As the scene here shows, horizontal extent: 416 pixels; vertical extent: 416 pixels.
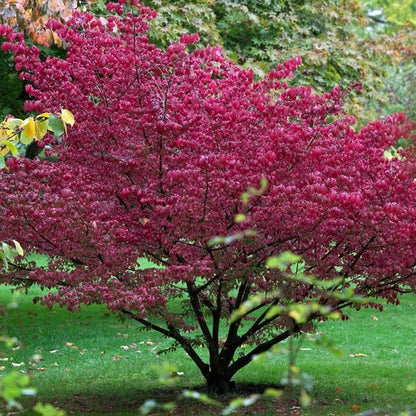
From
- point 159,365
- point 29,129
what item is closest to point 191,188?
point 29,129

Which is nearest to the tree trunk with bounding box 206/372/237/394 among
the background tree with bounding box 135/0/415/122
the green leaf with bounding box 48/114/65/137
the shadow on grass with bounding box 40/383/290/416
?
the shadow on grass with bounding box 40/383/290/416

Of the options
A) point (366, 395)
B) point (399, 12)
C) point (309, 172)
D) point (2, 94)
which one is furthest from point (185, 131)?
point (399, 12)

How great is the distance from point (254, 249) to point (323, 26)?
950cm

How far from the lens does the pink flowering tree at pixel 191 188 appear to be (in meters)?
5.13

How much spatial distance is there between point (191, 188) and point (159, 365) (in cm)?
307

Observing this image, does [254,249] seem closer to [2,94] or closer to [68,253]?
[68,253]

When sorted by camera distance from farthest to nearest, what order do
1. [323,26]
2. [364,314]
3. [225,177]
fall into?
[323,26]
[364,314]
[225,177]

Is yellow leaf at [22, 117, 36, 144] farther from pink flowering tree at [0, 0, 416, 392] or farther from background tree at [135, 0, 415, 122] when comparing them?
background tree at [135, 0, 415, 122]

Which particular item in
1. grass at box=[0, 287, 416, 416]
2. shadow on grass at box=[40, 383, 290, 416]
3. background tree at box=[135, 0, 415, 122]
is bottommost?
shadow on grass at box=[40, 383, 290, 416]

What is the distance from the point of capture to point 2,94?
1127 cm

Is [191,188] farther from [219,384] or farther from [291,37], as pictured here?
[291,37]

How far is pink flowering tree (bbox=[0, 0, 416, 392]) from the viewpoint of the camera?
513 cm

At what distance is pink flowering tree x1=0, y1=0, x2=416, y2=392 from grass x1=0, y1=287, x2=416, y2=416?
710 millimetres

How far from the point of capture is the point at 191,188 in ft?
16.9
